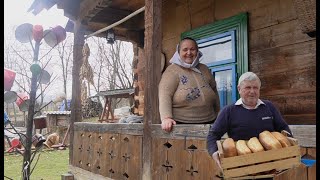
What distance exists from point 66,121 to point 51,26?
14517mm

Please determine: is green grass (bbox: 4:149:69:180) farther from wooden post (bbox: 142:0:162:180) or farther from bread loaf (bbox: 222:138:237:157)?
bread loaf (bbox: 222:138:237:157)

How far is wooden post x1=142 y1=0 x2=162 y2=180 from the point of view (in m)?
4.48

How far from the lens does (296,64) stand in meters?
4.43

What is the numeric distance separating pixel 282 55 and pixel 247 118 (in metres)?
2.35

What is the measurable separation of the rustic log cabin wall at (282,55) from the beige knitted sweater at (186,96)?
111cm

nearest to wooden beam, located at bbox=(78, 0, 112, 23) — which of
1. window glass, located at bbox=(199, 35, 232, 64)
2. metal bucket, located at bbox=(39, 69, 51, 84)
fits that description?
window glass, located at bbox=(199, 35, 232, 64)

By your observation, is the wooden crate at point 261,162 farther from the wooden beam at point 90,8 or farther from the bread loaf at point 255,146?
the wooden beam at point 90,8

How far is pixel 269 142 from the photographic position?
2154 mm

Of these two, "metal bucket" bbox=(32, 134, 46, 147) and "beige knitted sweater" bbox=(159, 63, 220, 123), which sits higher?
"beige knitted sweater" bbox=(159, 63, 220, 123)

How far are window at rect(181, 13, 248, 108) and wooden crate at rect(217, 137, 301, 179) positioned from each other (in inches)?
117

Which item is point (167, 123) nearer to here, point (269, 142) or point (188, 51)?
point (188, 51)

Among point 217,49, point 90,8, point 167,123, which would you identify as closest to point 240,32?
point 217,49

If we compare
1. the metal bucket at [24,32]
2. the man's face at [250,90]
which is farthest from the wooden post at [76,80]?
the man's face at [250,90]

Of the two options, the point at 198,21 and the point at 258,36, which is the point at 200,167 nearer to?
the point at 258,36
